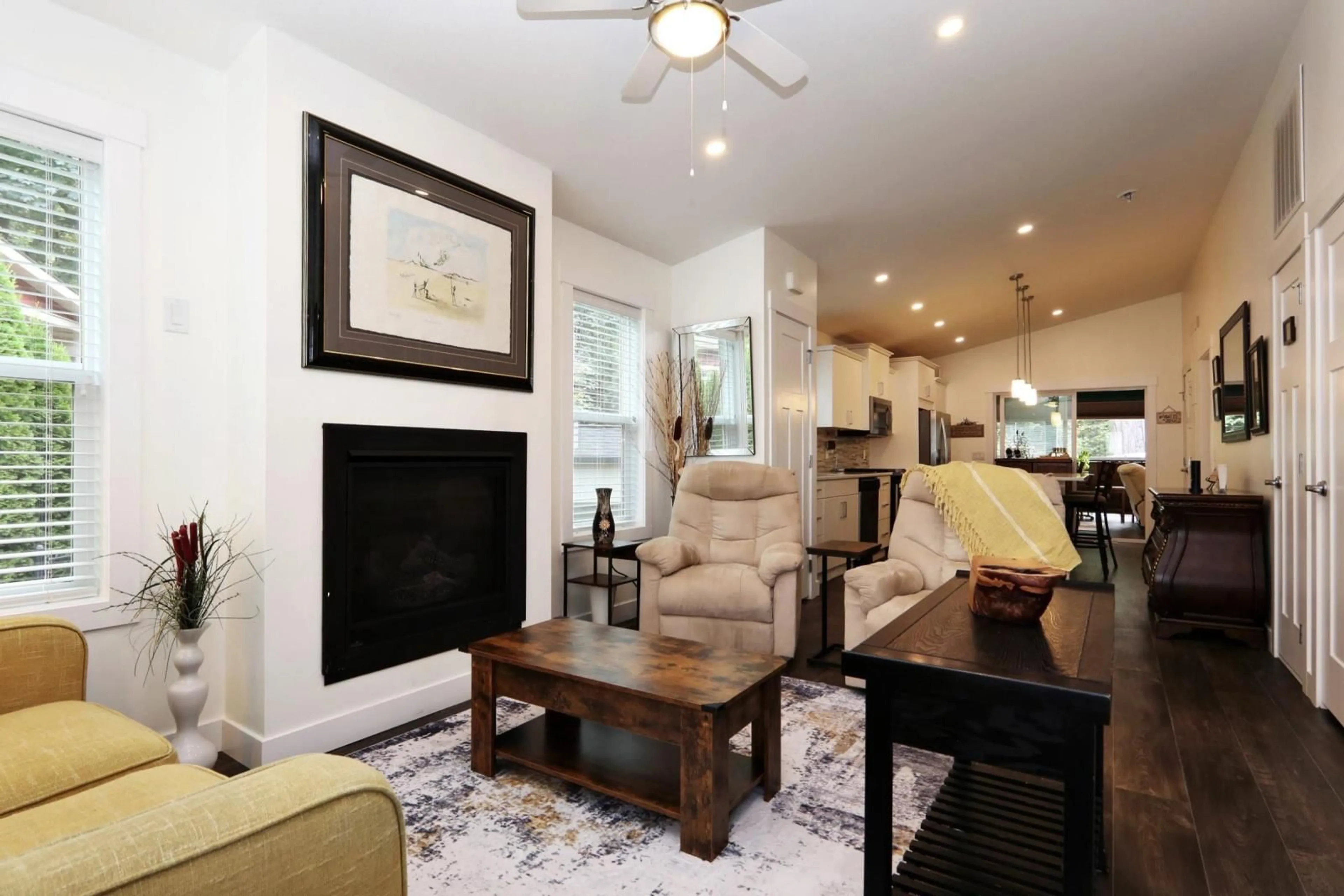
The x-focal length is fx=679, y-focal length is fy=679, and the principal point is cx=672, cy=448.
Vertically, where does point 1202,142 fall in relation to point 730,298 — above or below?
above

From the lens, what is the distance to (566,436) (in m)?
4.34

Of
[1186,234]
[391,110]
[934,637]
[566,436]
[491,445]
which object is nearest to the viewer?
[934,637]

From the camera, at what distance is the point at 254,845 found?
799 mm

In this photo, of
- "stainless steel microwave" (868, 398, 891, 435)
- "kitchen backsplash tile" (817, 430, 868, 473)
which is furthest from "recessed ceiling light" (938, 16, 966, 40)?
"stainless steel microwave" (868, 398, 891, 435)

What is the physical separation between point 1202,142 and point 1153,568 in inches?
110

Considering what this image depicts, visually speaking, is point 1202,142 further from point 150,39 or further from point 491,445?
point 150,39

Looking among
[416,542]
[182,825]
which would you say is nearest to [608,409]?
[416,542]

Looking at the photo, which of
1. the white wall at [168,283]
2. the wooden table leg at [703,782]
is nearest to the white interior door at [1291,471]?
the wooden table leg at [703,782]

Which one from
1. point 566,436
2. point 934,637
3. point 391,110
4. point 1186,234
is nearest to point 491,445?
point 566,436

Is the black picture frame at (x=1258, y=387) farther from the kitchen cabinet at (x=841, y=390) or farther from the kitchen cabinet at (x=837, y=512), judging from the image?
the kitchen cabinet at (x=841, y=390)

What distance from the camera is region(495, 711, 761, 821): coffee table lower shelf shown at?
200 centimetres

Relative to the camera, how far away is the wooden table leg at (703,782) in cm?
182

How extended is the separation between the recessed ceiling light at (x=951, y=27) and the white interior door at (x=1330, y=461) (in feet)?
5.34

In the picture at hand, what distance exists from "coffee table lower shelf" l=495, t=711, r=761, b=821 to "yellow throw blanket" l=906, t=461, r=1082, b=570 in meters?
1.56
